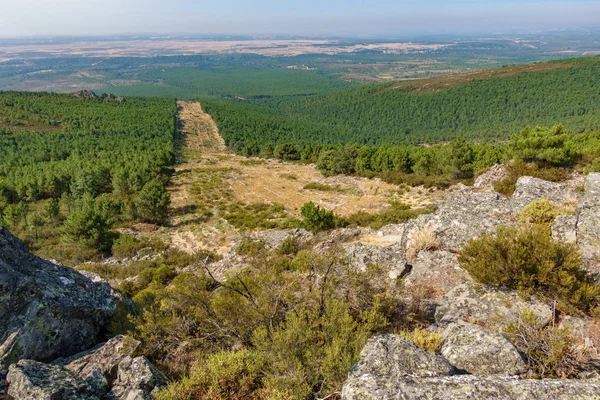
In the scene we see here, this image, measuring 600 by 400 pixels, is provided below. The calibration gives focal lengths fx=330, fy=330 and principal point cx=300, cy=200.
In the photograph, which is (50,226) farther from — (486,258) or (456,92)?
(456,92)

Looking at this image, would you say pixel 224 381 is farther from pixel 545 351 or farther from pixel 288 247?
pixel 288 247

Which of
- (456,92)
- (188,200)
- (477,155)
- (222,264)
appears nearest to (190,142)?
(188,200)

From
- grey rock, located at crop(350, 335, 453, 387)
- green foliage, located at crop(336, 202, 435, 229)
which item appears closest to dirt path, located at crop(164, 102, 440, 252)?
green foliage, located at crop(336, 202, 435, 229)

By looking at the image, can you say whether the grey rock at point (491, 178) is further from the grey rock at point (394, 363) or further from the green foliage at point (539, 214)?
the grey rock at point (394, 363)

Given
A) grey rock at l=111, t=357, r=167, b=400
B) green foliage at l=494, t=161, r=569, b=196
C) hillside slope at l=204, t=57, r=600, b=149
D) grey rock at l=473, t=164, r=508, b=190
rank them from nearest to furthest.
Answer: grey rock at l=111, t=357, r=167, b=400, green foliage at l=494, t=161, r=569, b=196, grey rock at l=473, t=164, r=508, b=190, hillside slope at l=204, t=57, r=600, b=149

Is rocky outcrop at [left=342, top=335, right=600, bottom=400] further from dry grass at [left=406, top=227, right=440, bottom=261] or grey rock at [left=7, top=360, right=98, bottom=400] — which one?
dry grass at [left=406, top=227, right=440, bottom=261]

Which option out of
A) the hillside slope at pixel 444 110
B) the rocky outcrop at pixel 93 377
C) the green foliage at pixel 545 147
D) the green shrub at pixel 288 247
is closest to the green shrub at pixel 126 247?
the green shrub at pixel 288 247
